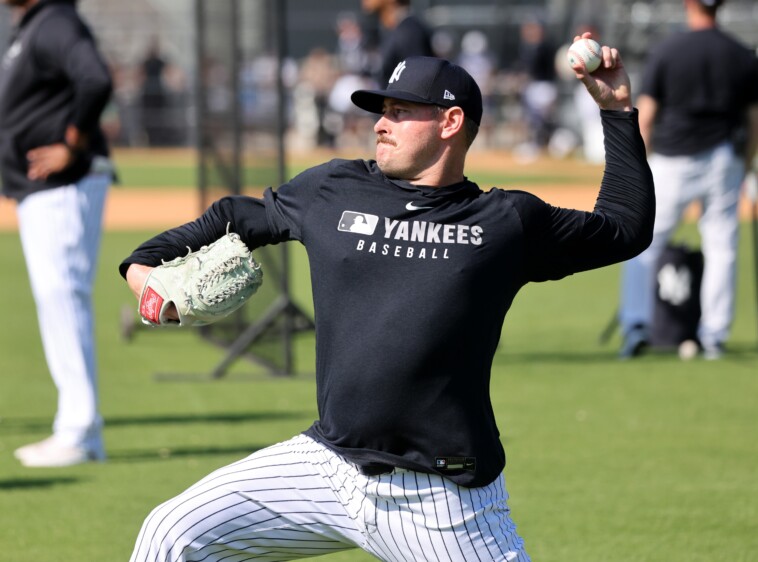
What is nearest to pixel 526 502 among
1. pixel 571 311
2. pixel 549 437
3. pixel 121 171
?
Answer: pixel 549 437

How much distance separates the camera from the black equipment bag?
10.4m

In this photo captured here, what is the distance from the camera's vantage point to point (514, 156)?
3094 cm


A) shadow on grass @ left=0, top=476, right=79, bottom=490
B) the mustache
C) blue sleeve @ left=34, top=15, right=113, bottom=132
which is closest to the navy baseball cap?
the mustache

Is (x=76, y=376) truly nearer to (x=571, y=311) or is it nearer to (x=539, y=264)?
(x=539, y=264)

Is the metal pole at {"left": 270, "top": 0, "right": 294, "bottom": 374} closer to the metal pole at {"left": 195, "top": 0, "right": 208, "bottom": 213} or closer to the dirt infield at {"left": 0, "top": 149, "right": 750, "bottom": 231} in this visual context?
the metal pole at {"left": 195, "top": 0, "right": 208, "bottom": 213}

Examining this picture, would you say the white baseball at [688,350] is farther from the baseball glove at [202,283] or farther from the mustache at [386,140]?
the baseball glove at [202,283]

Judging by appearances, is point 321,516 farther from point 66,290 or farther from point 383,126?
point 66,290

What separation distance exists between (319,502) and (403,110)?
3.98ft

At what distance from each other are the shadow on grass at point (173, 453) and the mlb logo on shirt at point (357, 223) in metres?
3.53

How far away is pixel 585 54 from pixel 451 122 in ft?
1.55

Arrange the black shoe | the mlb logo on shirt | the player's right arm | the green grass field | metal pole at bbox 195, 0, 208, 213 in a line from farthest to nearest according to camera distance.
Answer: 1. metal pole at bbox 195, 0, 208, 213
2. the black shoe
3. the player's right arm
4. the green grass field
5. the mlb logo on shirt

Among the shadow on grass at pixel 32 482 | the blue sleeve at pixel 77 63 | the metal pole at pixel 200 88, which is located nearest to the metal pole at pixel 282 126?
the metal pole at pixel 200 88

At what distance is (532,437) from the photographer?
7.86m

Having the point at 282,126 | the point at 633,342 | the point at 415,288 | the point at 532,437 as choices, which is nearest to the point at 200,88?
the point at 282,126
